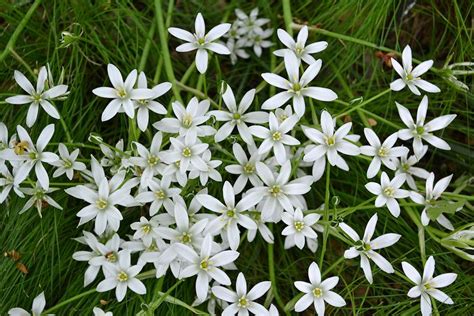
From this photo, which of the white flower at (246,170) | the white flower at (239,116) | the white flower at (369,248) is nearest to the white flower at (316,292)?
the white flower at (369,248)

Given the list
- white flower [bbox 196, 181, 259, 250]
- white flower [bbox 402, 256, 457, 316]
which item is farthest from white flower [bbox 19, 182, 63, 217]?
white flower [bbox 402, 256, 457, 316]

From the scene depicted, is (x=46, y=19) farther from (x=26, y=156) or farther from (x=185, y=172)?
(x=185, y=172)

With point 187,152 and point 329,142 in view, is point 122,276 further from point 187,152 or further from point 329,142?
point 329,142

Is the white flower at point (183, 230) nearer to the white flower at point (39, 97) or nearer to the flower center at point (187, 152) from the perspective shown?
the flower center at point (187, 152)

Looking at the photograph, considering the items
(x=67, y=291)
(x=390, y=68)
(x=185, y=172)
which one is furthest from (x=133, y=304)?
(x=390, y=68)

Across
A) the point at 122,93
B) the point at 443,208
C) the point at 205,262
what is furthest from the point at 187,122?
the point at 443,208

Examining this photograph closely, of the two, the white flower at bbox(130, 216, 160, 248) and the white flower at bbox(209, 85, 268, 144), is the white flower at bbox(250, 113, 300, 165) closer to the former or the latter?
the white flower at bbox(209, 85, 268, 144)
